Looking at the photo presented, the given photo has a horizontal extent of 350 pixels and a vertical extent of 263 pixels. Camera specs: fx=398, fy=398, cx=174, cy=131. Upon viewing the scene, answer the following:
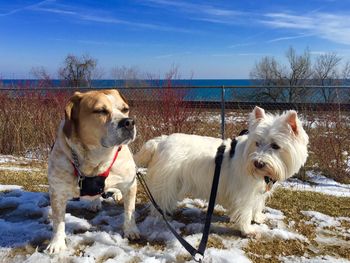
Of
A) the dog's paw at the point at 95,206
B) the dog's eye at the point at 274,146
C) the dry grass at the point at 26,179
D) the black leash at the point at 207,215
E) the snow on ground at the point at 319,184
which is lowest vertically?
the snow on ground at the point at 319,184

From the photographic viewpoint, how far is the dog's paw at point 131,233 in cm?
400

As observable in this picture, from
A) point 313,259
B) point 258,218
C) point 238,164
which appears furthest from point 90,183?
point 313,259

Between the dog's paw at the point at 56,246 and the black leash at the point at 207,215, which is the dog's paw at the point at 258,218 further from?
the dog's paw at the point at 56,246

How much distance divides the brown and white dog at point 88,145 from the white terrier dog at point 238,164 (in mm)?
688

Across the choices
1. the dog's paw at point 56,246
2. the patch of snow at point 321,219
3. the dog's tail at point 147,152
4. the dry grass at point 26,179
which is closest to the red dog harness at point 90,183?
the dog's paw at point 56,246

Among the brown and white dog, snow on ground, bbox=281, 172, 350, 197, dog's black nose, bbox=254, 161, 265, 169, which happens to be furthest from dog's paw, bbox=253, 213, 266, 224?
snow on ground, bbox=281, 172, 350, 197

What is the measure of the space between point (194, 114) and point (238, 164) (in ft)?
15.2

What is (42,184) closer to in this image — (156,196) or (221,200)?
(156,196)

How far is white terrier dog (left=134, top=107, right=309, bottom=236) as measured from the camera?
149 inches

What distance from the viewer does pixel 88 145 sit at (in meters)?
3.59

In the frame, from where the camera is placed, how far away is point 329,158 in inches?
320

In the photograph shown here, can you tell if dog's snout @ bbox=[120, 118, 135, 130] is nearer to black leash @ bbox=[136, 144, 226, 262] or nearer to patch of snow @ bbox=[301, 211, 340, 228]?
black leash @ bbox=[136, 144, 226, 262]

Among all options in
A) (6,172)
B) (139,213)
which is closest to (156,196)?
(139,213)

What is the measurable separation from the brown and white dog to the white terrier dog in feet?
2.26
